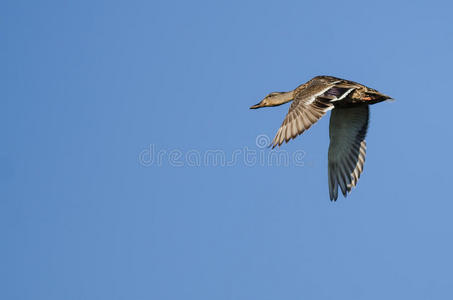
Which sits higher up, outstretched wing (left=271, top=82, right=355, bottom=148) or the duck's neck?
the duck's neck

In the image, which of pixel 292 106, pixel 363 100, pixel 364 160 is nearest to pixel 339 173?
pixel 364 160

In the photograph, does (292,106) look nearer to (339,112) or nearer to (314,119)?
(314,119)

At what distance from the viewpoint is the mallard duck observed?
13539 millimetres

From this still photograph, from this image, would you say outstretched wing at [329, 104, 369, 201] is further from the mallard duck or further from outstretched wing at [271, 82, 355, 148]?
outstretched wing at [271, 82, 355, 148]

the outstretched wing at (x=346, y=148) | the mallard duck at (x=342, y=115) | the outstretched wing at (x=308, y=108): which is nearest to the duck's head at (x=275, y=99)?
the mallard duck at (x=342, y=115)

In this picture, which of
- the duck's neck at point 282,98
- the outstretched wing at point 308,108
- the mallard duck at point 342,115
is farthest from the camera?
the duck's neck at point 282,98

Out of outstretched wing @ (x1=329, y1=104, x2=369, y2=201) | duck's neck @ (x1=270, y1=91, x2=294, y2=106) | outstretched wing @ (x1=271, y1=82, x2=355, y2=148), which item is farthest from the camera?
outstretched wing @ (x1=329, y1=104, x2=369, y2=201)

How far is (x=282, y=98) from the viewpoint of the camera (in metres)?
15.5

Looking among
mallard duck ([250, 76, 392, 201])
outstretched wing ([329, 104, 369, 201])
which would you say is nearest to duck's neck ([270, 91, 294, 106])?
mallard duck ([250, 76, 392, 201])

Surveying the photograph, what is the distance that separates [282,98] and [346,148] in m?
2.00

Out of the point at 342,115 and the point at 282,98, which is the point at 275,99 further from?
the point at 342,115

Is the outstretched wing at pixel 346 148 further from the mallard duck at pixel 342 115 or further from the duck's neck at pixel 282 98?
the duck's neck at pixel 282 98

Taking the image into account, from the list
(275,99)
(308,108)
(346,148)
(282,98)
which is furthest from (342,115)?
(308,108)

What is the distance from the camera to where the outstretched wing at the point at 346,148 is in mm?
15672
